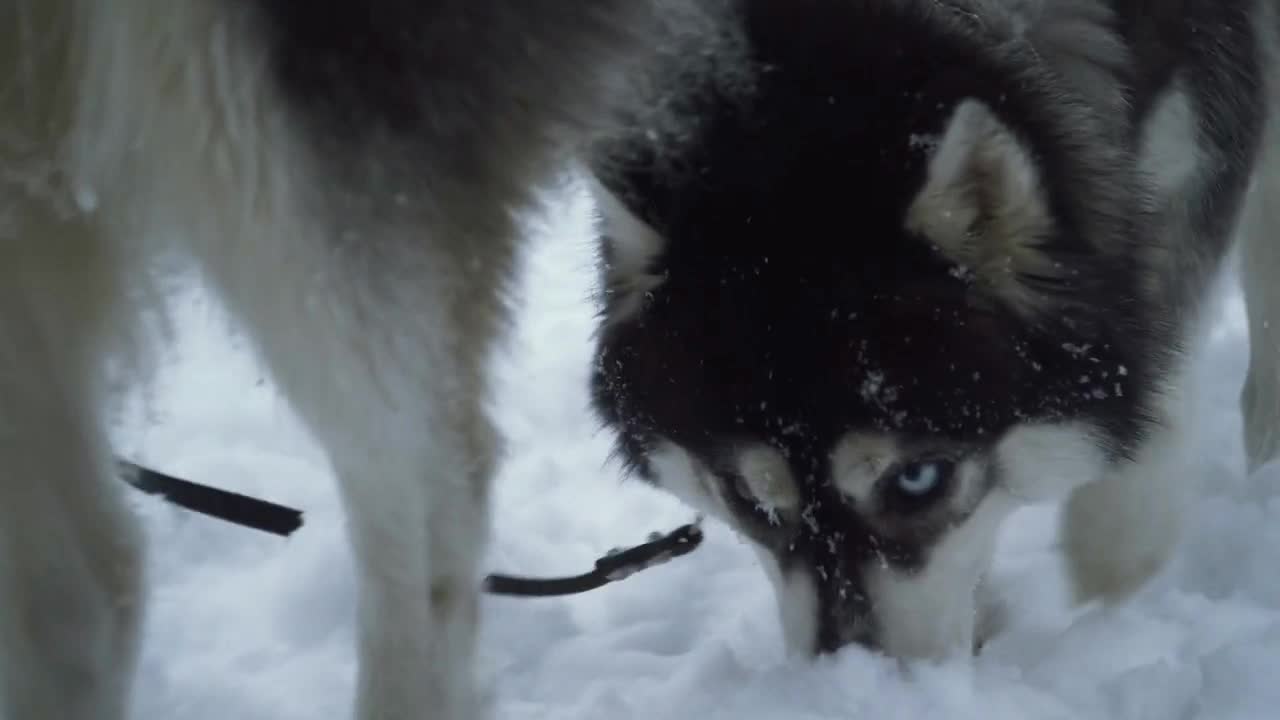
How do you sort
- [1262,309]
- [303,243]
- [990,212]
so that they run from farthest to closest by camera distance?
1. [1262,309]
2. [990,212]
3. [303,243]

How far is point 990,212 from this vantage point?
160 cm

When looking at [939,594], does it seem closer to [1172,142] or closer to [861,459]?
[861,459]

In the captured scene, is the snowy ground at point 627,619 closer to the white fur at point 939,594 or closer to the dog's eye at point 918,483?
the white fur at point 939,594

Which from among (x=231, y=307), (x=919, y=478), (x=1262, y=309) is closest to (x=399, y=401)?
(x=231, y=307)

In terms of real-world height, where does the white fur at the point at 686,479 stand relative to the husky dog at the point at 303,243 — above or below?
below

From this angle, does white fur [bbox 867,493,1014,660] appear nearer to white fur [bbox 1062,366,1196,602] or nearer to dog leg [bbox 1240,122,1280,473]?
white fur [bbox 1062,366,1196,602]

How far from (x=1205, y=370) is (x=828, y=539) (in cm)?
179

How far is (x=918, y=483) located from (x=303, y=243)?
1.00 meters

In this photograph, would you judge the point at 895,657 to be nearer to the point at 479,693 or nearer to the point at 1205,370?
the point at 479,693

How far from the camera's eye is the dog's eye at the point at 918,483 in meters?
1.67

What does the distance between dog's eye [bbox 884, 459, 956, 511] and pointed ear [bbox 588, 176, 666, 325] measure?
0.47 meters

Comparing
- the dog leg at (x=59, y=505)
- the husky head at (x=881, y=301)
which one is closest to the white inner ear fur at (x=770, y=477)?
the husky head at (x=881, y=301)

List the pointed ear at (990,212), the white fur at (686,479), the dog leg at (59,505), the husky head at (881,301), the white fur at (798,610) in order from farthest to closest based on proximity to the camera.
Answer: the white fur at (686,479), the white fur at (798,610), the husky head at (881,301), the pointed ear at (990,212), the dog leg at (59,505)

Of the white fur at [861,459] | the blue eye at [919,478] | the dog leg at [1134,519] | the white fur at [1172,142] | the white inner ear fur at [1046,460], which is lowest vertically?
the dog leg at [1134,519]
